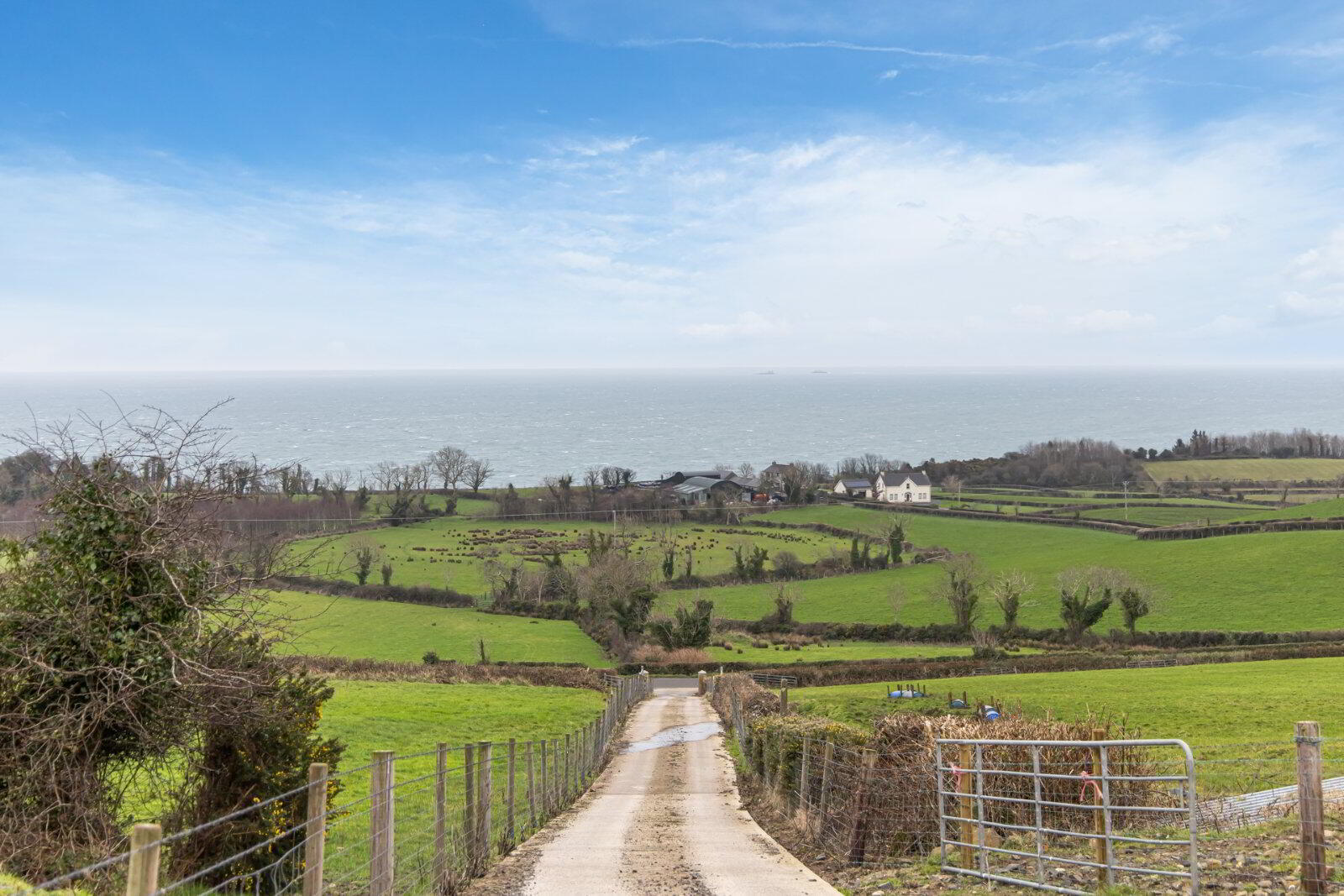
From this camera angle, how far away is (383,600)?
77562 mm

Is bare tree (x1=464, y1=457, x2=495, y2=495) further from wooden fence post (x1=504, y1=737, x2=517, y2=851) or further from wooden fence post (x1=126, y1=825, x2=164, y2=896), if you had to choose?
wooden fence post (x1=126, y1=825, x2=164, y2=896)

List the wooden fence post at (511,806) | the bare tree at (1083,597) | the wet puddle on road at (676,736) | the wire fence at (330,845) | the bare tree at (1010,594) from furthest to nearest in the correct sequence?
1. the bare tree at (1010,594)
2. the bare tree at (1083,597)
3. the wet puddle on road at (676,736)
4. the wooden fence post at (511,806)
5. the wire fence at (330,845)

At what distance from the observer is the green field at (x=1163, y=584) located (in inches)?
2591

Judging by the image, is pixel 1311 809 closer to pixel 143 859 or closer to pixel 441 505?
pixel 143 859

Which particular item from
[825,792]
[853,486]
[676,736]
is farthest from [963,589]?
[853,486]

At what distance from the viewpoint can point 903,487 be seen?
436 ft

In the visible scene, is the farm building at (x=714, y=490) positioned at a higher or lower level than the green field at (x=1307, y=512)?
higher

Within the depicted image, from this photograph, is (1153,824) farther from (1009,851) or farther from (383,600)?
(383,600)

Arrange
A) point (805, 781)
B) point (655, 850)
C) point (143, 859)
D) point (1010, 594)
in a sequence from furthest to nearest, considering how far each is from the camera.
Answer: point (1010, 594), point (805, 781), point (655, 850), point (143, 859)

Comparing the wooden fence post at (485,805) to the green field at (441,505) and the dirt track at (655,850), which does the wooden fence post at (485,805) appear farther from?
the green field at (441,505)

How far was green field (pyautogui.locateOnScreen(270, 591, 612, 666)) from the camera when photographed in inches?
2426

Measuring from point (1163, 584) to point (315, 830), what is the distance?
76447 mm

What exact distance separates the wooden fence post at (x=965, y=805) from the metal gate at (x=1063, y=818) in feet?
0.04

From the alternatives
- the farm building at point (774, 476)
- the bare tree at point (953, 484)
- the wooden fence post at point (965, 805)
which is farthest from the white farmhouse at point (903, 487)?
the wooden fence post at point (965, 805)
